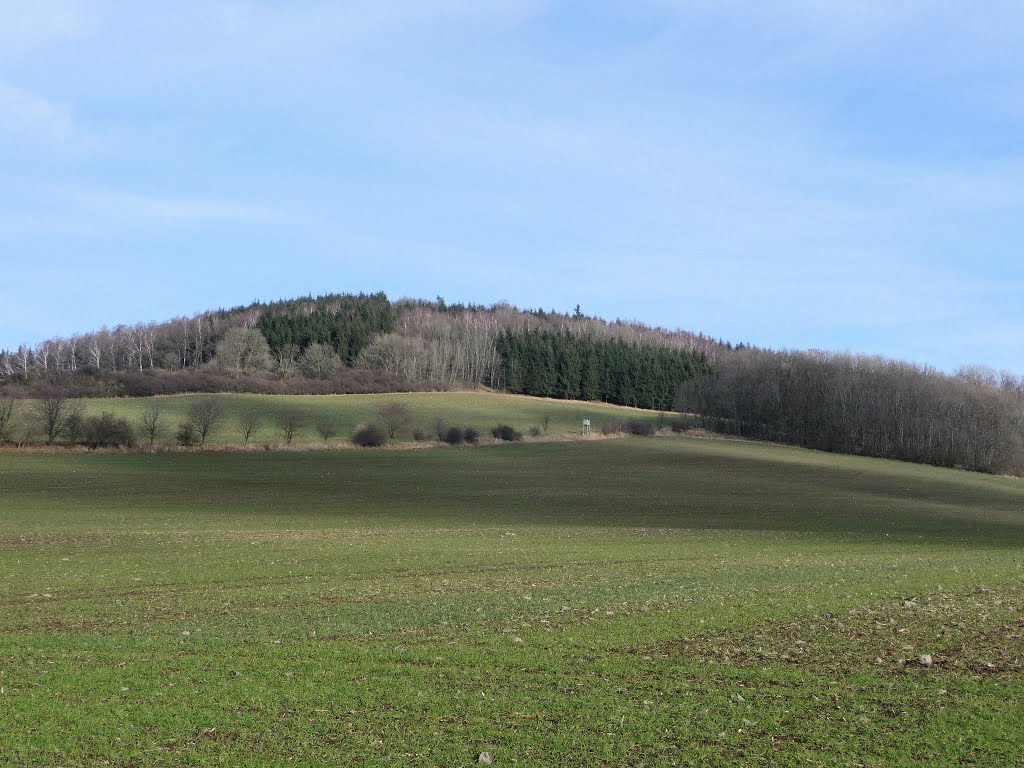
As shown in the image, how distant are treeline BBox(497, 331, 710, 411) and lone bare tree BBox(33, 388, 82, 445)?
87.7 metres

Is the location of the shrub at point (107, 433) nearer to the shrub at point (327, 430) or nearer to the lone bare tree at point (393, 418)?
the shrub at point (327, 430)

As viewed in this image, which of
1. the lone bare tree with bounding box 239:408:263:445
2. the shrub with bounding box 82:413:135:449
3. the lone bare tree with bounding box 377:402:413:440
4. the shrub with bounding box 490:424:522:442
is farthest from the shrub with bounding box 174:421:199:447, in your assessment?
the shrub with bounding box 490:424:522:442

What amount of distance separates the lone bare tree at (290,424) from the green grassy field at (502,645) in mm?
50894

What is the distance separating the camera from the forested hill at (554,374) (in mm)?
109688

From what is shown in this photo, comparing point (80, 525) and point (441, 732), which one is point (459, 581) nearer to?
point (441, 732)

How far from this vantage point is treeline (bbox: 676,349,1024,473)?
10344 centimetres

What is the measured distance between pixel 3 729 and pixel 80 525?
30797 mm

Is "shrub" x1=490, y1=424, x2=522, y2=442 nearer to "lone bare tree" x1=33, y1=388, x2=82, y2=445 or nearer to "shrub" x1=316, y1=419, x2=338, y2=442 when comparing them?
"shrub" x1=316, y1=419, x2=338, y2=442

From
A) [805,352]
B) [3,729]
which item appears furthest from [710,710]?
[805,352]

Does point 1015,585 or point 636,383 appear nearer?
point 1015,585

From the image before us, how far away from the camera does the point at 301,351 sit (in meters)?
156

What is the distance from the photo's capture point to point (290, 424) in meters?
91.4

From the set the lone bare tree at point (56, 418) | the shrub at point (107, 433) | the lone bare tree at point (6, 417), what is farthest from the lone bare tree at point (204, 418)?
the lone bare tree at point (6, 417)

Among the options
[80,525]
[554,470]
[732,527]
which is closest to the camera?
[80,525]
